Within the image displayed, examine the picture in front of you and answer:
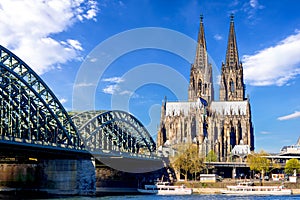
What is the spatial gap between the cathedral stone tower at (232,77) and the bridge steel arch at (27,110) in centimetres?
10522

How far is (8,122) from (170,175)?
55093 mm

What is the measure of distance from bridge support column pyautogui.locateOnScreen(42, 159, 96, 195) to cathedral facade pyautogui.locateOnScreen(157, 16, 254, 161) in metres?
65.8

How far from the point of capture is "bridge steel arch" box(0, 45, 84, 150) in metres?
51.8

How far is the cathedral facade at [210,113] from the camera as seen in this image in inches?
5556

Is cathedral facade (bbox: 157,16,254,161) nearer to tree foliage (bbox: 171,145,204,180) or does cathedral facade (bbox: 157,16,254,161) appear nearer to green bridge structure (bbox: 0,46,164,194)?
tree foliage (bbox: 171,145,204,180)

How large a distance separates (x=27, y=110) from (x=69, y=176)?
1256 centimetres

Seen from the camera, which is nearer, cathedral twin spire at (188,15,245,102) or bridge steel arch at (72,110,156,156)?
bridge steel arch at (72,110,156,156)

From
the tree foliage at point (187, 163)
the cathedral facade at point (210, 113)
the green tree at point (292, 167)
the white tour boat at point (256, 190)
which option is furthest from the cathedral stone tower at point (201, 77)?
the white tour boat at point (256, 190)

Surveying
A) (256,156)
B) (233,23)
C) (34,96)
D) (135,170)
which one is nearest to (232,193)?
(135,170)

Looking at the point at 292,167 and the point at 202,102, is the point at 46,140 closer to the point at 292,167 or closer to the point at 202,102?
the point at 292,167

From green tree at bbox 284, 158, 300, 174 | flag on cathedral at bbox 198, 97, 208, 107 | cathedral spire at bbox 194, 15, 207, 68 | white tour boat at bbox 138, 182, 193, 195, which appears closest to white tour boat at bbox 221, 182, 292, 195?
white tour boat at bbox 138, 182, 193, 195

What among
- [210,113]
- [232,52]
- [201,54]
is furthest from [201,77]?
[210,113]

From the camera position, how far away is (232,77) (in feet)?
536

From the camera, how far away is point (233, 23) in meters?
168
